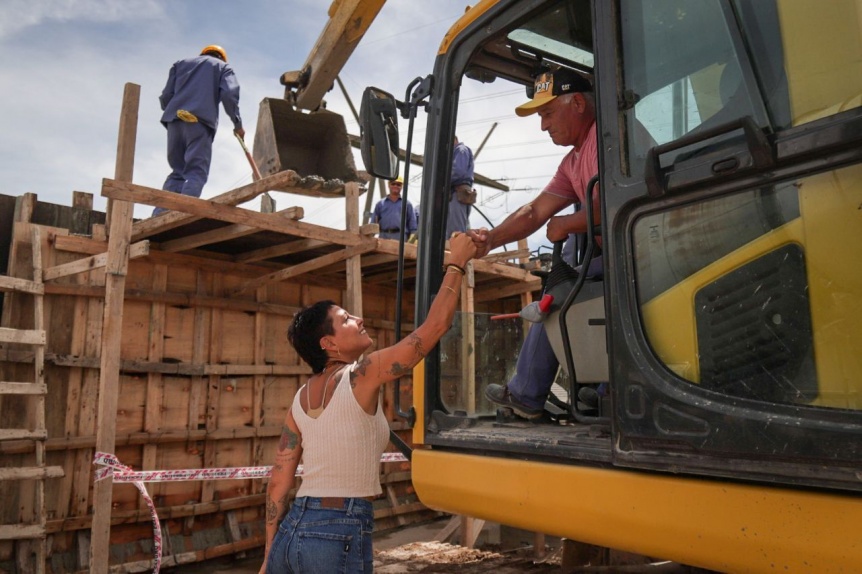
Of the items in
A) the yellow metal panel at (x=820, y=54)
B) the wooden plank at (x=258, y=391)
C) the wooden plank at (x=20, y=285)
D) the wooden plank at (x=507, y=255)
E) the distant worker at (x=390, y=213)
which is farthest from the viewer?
the distant worker at (x=390, y=213)

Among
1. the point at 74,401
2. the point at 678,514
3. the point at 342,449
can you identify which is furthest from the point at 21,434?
the point at 678,514

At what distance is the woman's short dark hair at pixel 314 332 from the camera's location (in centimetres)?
300

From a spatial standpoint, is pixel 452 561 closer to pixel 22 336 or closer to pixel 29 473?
pixel 29 473

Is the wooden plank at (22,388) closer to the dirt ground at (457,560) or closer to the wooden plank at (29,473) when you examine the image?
the wooden plank at (29,473)

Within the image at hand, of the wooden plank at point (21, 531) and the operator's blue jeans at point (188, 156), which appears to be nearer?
the wooden plank at point (21, 531)

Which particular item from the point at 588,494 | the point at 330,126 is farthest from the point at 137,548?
the point at 588,494

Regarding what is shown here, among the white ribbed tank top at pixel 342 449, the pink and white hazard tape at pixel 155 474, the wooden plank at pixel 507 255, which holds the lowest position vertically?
the pink and white hazard tape at pixel 155 474

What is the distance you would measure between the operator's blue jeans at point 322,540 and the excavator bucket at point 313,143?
5.51 m

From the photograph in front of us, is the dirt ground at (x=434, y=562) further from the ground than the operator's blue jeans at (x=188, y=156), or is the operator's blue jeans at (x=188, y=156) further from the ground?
the operator's blue jeans at (x=188, y=156)

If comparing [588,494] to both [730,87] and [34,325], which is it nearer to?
[730,87]

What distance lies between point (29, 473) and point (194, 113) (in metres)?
3.77

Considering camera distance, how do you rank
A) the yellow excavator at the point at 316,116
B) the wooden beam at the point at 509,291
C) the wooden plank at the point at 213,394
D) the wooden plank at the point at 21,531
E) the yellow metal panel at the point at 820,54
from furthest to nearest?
1. the wooden beam at the point at 509,291
2. the wooden plank at the point at 213,394
3. the wooden plank at the point at 21,531
4. the yellow excavator at the point at 316,116
5. the yellow metal panel at the point at 820,54

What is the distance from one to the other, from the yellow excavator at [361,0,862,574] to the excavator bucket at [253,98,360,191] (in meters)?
5.88

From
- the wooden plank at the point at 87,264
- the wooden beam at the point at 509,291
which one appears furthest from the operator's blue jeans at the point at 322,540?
the wooden beam at the point at 509,291
